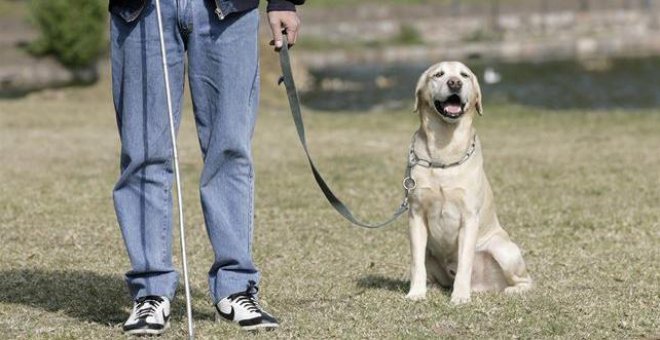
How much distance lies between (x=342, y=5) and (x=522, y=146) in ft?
184

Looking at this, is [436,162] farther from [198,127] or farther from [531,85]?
[531,85]

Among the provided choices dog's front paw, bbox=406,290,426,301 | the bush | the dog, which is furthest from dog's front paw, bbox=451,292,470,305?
the bush

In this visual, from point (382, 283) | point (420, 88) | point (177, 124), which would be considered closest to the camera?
point (177, 124)

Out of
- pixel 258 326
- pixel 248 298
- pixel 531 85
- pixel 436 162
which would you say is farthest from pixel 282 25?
pixel 531 85

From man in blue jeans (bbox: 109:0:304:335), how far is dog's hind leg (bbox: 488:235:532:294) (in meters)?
1.60

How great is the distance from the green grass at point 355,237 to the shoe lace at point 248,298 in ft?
0.40

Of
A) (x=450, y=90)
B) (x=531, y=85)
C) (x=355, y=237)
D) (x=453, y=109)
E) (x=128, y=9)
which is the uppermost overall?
(x=128, y=9)

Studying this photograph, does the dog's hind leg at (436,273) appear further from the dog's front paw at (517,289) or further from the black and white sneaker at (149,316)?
the black and white sneaker at (149,316)

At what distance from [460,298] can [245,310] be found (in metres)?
1.34

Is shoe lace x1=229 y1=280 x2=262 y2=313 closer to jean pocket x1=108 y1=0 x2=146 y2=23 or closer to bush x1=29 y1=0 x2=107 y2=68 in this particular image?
jean pocket x1=108 y1=0 x2=146 y2=23

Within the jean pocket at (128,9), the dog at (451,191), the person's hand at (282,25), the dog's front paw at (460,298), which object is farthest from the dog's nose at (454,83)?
the jean pocket at (128,9)

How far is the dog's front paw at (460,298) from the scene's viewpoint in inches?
252

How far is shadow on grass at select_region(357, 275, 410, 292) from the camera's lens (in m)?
7.03

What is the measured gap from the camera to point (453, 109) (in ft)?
21.2
